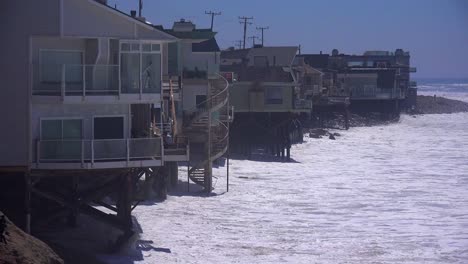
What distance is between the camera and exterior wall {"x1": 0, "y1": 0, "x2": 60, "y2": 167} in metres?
22.9

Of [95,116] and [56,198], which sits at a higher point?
[95,116]

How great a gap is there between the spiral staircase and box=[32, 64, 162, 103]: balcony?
11.5 meters

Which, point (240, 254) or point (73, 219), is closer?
point (240, 254)

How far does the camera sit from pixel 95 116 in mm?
24281

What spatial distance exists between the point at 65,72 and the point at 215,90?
16367 millimetres

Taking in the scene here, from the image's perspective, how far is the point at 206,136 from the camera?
3631 centimetres

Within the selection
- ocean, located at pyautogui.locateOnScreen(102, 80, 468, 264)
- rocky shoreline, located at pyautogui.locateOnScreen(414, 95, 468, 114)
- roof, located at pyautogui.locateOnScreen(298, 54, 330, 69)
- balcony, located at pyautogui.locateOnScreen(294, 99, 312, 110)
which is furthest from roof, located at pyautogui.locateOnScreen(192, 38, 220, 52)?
rocky shoreline, located at pyautogui.locateOnScreen(414, 95, 468, 114)

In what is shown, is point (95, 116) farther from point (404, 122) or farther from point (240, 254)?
point (404, 122)

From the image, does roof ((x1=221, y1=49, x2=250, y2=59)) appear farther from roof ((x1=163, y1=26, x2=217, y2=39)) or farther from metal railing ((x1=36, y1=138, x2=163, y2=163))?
metal railing ((x1=36, y1=138, x2=163, y2=163))

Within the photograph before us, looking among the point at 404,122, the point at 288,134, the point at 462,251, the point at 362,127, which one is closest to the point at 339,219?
the point at 462,251

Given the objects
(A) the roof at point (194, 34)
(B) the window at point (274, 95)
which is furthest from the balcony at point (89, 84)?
(B) the window at point (274, 95)

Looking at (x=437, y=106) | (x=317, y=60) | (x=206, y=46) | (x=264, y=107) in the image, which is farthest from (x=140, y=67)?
(x=437, y=106)

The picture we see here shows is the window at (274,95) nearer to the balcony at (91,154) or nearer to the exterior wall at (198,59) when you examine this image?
the exterior wall at (198,59)

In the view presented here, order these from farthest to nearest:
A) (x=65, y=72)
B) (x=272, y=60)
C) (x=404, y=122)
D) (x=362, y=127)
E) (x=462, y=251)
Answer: (x=404, y=122) < (x=362, y=127) < (x=272, y=60) < (x=462, y=251) < (x=65, y=72)
